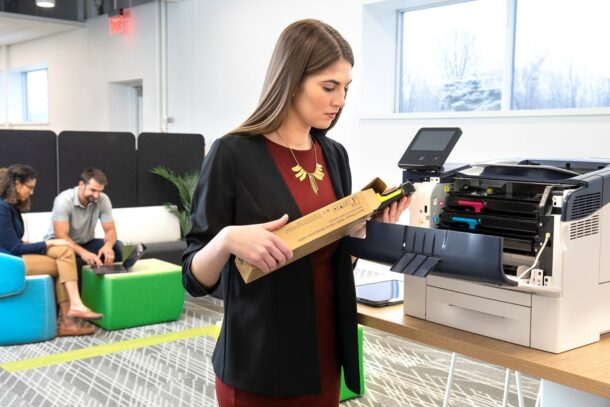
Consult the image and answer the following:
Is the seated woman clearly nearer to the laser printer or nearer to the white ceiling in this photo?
the laser printer

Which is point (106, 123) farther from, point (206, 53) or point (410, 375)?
point (410, 375)

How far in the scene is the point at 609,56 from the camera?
4883 millimetres

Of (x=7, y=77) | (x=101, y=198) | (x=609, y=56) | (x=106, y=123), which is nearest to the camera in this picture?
(x=609, y=56)

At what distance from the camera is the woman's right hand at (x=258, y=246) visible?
4.01 feet

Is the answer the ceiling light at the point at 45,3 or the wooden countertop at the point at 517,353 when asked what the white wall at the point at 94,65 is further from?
the wooden countertop at the point at 517,353

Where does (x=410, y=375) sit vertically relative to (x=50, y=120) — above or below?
below

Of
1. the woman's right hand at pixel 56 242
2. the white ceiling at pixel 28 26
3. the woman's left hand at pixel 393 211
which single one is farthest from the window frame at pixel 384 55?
the white ceiling at pixel 28 26

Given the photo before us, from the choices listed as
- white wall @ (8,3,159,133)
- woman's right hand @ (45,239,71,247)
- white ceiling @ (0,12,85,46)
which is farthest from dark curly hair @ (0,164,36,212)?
white ceiling @ (0,12,85,46)

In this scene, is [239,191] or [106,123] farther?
[106,123]

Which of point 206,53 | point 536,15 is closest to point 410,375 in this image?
point 536,15

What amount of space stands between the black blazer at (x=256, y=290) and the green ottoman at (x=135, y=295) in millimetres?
3499

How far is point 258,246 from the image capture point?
1222 millimetres

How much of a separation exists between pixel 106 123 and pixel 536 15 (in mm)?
6921

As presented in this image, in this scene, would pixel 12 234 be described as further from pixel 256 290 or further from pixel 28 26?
pixel 28 26
